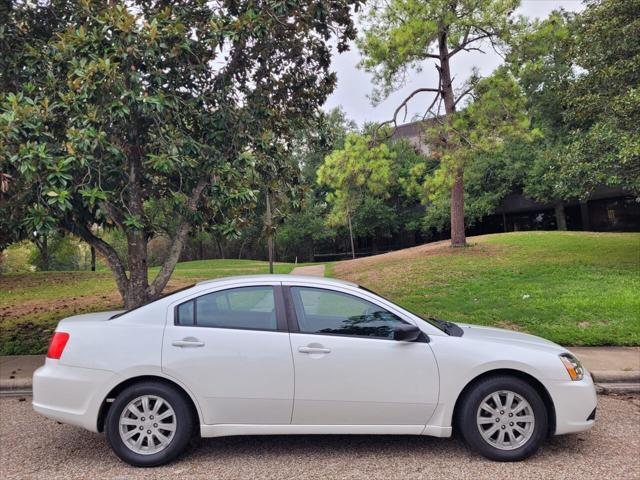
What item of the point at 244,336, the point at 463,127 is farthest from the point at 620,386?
the point at 463,127

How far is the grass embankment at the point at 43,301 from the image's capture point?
8.71 metres

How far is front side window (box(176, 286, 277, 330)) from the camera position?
390cm

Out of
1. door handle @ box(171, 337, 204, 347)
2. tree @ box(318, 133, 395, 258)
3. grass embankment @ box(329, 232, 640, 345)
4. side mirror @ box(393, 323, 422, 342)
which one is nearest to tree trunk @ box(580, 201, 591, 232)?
grass embankment @ box(329, 232, 640, 345)

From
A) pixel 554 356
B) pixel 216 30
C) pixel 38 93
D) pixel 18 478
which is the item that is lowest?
pixel 18 478

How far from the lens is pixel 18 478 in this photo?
3.52 meters

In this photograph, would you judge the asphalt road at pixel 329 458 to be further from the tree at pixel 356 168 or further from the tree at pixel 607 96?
the tree at pixel 356 168

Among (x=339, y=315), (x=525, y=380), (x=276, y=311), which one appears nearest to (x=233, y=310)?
(x=276, y=311)

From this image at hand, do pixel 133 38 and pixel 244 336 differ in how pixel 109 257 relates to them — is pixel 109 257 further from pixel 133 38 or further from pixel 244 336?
pixel 244 336

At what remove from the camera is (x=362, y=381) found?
12.3 feet

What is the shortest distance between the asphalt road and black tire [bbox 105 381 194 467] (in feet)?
0.28

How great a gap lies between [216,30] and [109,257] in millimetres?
3818

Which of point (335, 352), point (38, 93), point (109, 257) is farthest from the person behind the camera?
point (109, 257)

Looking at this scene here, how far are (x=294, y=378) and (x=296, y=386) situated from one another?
65 millimetres

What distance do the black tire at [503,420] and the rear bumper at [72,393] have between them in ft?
9.49
